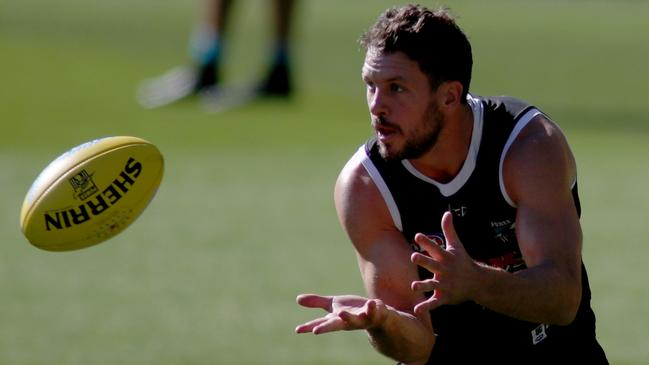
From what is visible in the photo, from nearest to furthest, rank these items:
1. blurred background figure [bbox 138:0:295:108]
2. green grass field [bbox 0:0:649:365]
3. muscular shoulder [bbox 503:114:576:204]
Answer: muscular shoulder [bbox 503:114:576:204], green grass field [bbox 0:0:649:365], blurred background figure [bbox 138:0:295:108]

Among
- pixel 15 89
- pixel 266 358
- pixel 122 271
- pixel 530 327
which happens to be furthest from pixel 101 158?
pixel 15 89

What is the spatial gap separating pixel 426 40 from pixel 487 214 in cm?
75

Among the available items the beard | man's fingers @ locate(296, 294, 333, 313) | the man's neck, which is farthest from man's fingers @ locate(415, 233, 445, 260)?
the man's neck

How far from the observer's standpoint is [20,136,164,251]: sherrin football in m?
6.21

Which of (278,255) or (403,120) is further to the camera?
(278,255)

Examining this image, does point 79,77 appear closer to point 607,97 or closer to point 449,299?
point 607,97

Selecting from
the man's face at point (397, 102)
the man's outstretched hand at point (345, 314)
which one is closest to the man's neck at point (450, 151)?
the man's face at point (397, 102)

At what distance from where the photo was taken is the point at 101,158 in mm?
6270

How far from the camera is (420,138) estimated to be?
5.41 m

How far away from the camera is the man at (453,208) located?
517 centimetres

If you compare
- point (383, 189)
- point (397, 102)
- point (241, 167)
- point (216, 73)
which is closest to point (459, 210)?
point (383, 189)

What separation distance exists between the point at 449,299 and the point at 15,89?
13.1 meters

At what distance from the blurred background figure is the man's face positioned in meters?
9.85

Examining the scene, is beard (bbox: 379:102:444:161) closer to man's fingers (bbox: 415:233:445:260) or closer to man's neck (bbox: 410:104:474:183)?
man's neck (bbox: 410:104:474:183)
